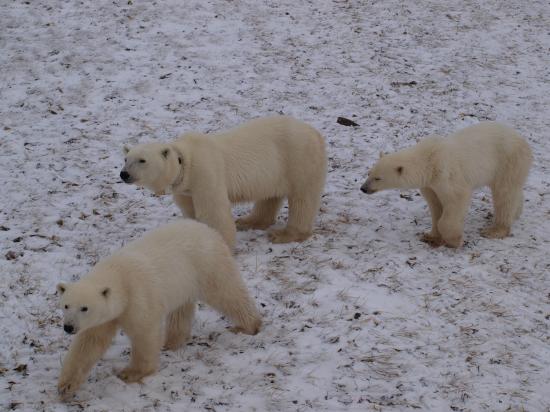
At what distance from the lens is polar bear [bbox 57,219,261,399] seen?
15.8ft

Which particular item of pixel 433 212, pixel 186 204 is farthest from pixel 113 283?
pixel 433 212

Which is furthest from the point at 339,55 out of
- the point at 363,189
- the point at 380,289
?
the point at 380,289

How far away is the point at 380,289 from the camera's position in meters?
6.48

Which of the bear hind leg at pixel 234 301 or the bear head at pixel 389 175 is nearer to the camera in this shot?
the bear hind leg at pixel 234 301

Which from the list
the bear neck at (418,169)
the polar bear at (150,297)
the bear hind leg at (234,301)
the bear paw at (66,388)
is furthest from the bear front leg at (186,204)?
the bear paw at (66,388)

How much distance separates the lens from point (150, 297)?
511 cm

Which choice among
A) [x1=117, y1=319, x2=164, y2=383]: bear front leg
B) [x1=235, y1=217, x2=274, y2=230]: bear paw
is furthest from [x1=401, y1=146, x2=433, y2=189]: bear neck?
[x1=117, y1=319, x2=164, y2=383]: bear front leg

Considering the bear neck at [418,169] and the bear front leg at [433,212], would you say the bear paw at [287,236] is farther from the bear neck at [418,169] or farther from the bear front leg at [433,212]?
the bear front leg at [433,212]

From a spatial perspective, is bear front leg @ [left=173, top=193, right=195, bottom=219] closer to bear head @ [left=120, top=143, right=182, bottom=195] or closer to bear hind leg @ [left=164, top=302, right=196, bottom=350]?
bear head @ [left=120, top=143, right=182, bottom=195]

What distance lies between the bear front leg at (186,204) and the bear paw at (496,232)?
12.6 ft

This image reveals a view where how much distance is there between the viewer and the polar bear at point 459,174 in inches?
301

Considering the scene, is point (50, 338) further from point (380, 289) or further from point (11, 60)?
point (11, 60)

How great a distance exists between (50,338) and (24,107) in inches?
242

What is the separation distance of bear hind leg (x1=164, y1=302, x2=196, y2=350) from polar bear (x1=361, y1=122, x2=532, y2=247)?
3.26m
